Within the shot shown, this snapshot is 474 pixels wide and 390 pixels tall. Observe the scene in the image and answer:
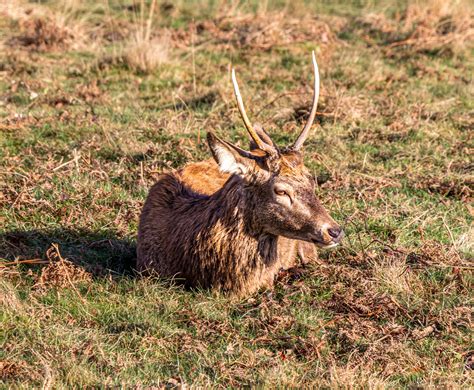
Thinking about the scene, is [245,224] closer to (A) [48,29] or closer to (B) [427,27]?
(A) [48,29]

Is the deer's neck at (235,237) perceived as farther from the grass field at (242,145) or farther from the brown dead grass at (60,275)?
the brown dead grass at (60,275)

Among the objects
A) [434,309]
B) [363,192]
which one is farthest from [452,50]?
[434,309]

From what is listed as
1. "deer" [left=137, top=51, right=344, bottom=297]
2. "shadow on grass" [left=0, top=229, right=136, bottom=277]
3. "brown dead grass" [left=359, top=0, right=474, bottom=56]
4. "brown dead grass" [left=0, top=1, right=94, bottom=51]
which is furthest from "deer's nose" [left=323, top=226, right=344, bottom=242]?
"brown dead grass" [left=0, top=1, right=94, bottom=51]

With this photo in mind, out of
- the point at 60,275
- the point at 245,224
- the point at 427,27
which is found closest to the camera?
the point at 245,224

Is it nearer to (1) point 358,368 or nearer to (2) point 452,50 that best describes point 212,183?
(1) point 358,368

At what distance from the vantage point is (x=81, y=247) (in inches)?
272

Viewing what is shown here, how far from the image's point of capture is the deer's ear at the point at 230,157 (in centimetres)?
566

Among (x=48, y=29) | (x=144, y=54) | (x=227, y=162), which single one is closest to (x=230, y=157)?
(x=227, y=162)

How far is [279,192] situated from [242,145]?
11.0 ft

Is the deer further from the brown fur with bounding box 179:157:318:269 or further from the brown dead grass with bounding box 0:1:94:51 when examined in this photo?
the brown dead grass with bounding box 0:1:94:51

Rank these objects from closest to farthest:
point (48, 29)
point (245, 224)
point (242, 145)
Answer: point (245, 224) → point (242, 145) → point (48, 29)

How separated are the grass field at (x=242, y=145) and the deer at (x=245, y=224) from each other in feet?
0.62

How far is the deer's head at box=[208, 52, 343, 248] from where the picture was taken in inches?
224

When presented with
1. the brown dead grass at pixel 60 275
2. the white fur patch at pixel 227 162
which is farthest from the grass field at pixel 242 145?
the white fur patch at pixel 227 162
